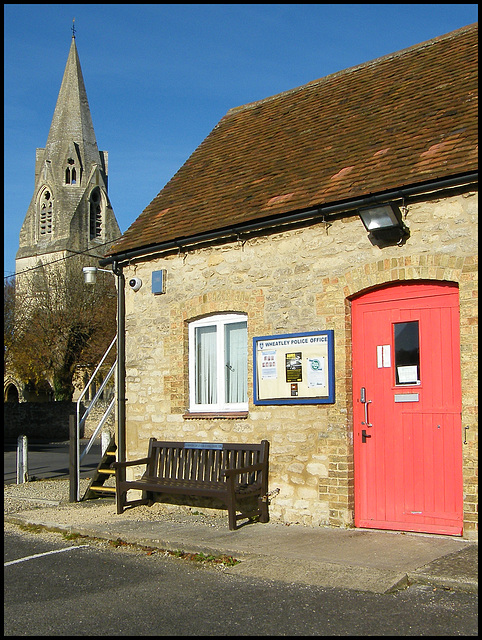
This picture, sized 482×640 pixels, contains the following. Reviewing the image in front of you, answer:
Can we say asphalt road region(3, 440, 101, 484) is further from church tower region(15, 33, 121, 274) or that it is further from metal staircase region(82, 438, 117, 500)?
church tower region(15, 33, 121, 274)

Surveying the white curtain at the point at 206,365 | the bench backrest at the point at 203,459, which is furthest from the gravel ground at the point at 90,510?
the white curtain at the point at 206,365

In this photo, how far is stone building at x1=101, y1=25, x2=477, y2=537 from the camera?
7.67m

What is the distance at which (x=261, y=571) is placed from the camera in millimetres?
6461

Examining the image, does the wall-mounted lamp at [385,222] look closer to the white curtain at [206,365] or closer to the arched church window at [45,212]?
the white curtain at [206,365]

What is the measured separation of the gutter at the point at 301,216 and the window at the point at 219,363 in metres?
1.11

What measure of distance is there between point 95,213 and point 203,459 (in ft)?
203

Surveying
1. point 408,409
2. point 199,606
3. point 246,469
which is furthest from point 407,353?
point 199,606

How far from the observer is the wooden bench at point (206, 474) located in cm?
849

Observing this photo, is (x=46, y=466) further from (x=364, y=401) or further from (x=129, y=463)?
(x=364, y=401)

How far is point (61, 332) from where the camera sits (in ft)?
122

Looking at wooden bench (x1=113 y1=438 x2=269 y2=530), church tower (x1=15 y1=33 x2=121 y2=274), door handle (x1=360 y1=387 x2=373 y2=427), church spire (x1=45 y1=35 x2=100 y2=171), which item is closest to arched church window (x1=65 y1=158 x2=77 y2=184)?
church tower (x1=15 y1=33 x2=121 y2=274)

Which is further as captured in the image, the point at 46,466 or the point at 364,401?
the point at 46,466

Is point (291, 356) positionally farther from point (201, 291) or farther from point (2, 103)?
point (2, 103)

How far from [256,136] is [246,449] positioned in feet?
17.8
